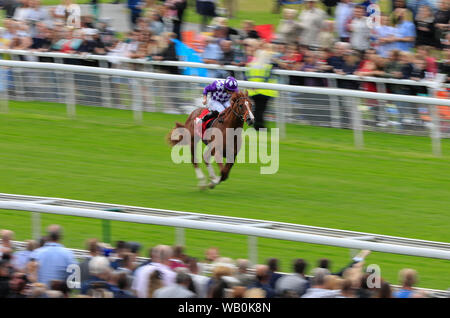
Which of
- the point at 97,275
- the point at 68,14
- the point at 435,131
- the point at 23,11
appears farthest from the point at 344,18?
the point at 97,275

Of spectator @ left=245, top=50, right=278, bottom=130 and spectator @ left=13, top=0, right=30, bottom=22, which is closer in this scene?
spectator @ left=245, top=50, right=278, bottom=130

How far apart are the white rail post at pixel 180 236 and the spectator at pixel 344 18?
704cm

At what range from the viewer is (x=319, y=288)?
6.04m

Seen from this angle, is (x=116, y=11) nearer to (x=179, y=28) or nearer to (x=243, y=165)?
(x=179, y=28)

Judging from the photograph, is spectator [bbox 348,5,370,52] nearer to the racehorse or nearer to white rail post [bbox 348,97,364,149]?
white rail post [bbox 348,97,364,149]

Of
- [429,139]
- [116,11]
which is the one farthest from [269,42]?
[116,11]

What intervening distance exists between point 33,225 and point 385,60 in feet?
21.5

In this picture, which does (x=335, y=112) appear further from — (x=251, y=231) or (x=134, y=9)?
(x=251, y=231)

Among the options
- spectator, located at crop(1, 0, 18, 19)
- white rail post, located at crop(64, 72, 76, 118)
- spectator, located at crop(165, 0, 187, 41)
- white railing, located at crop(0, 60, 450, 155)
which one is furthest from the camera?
spectator, located at crop(1, 0, 18, 19)

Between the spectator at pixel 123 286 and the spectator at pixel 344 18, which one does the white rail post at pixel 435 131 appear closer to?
the spectator at pixel 344 18

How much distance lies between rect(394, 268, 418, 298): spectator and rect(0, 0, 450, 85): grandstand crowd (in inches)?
251

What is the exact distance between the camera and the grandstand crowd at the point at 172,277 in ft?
19.4

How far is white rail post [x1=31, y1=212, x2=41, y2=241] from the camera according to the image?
712cm

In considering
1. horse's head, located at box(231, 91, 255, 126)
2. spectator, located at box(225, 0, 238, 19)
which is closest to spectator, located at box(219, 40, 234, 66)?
horse's head, located at box(231, 91, 255, 126)
